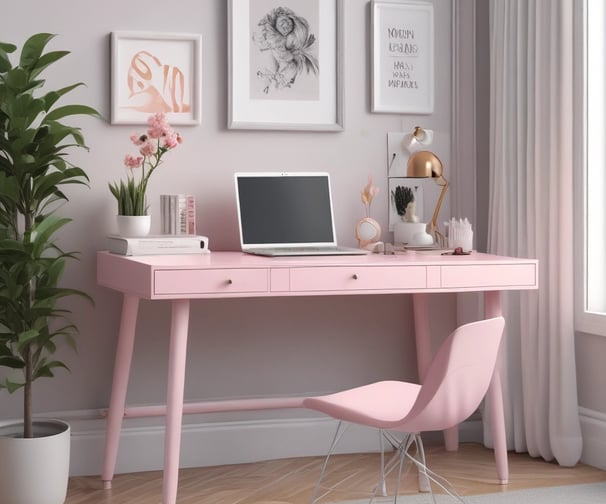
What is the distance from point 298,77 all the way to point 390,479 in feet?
5.26

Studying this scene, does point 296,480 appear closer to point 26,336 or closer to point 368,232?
point 368,232

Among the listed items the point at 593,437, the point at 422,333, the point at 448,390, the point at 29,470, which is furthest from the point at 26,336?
the point at 593,437

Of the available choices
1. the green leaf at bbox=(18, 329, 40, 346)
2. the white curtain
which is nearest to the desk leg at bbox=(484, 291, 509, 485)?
the white curtain

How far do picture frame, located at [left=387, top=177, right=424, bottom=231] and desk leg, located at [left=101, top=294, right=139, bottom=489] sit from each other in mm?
1168

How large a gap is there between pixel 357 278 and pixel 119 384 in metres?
0.95

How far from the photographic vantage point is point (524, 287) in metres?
3.32

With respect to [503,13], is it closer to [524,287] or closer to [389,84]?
[389,84]

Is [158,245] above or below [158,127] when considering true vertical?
below

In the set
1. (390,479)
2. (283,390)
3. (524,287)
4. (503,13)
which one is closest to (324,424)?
(283,390)

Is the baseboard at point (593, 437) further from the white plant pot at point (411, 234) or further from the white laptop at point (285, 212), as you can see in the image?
the white laptop at point (285, 212)

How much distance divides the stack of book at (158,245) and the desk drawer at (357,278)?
1.47 ft

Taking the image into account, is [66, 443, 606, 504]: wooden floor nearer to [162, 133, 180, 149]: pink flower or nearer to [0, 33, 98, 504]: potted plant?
[0, 33, 98, 504]: potted plant

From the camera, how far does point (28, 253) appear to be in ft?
10.00

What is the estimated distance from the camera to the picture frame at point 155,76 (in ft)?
11.6
